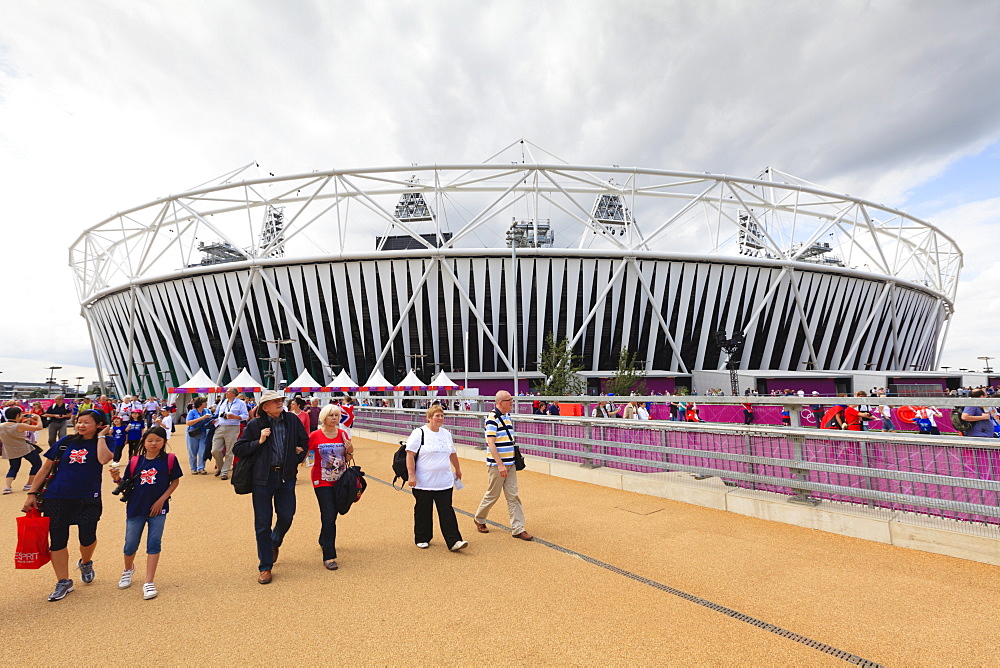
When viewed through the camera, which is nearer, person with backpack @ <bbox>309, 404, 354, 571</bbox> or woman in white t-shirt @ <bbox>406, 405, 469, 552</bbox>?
person with backpack @ <bbox>309, 404, 354, 571</bbox>

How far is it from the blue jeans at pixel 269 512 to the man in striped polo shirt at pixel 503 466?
2.20 metres

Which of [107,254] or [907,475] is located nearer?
[907,475]

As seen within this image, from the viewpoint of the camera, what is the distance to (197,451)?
11.8 meters

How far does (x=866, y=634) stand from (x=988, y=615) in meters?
1.08

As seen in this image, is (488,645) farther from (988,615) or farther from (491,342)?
(491,342)

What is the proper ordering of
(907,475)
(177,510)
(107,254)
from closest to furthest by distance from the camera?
(907,475) < (177,510) < (107,254)

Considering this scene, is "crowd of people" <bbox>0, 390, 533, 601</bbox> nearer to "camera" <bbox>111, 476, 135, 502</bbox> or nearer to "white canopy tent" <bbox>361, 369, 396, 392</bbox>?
"camera" <bbox>111, 476, 135, 502</bbox>

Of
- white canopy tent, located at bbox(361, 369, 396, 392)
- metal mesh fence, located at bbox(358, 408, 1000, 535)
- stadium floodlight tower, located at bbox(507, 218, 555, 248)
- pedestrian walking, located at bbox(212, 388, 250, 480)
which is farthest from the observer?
stadium floodlight tower, located at bbox(507, 218, 555, 248)

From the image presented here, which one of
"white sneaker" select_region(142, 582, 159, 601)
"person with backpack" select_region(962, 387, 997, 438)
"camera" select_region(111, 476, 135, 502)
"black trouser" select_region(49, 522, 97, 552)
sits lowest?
"white sneaker" select_region(142, 582, 159, 601)

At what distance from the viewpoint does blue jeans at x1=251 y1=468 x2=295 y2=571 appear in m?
4.79

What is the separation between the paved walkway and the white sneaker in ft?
0.18

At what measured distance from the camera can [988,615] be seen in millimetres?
3807

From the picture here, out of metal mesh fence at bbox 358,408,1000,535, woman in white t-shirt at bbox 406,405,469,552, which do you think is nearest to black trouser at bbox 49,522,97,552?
woman in white t-shirt at bbox 406,405,469,552

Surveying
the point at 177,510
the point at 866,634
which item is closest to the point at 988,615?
the point at 866,634
